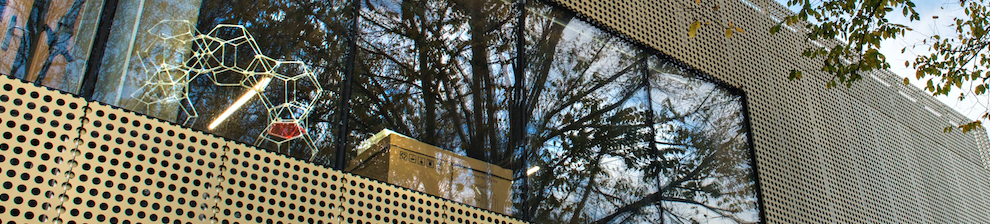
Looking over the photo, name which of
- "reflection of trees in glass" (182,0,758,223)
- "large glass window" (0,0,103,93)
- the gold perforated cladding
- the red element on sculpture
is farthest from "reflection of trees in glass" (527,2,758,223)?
"large glass window" (0,0,103,93)

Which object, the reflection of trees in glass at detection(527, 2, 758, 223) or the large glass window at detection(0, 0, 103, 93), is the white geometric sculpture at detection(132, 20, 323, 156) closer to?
the large glass window at detection(0, 0, 103, 93)

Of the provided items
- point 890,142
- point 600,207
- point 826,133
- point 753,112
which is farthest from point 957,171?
point 600,207

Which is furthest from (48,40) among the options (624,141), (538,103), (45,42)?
(624,141)

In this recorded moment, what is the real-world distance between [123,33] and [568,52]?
3.89 m

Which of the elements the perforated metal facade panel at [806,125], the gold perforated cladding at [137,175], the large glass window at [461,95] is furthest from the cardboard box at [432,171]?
the perforated metal facade panel at [806,125]

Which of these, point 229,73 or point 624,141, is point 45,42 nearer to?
point 229,73

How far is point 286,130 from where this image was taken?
4039 millimetres

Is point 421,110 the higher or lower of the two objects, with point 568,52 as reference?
lower

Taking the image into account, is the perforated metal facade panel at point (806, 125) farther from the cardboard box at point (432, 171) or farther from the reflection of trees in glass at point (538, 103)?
the cardboard box at point (432, 171)

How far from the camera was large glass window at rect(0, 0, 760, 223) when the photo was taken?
Answer: 370cm

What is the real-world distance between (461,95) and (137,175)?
2.73m

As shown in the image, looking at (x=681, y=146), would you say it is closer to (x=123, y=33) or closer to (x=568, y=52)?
(x=568, y=52)

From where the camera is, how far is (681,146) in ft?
22.8

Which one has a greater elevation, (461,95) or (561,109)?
(561,109)
